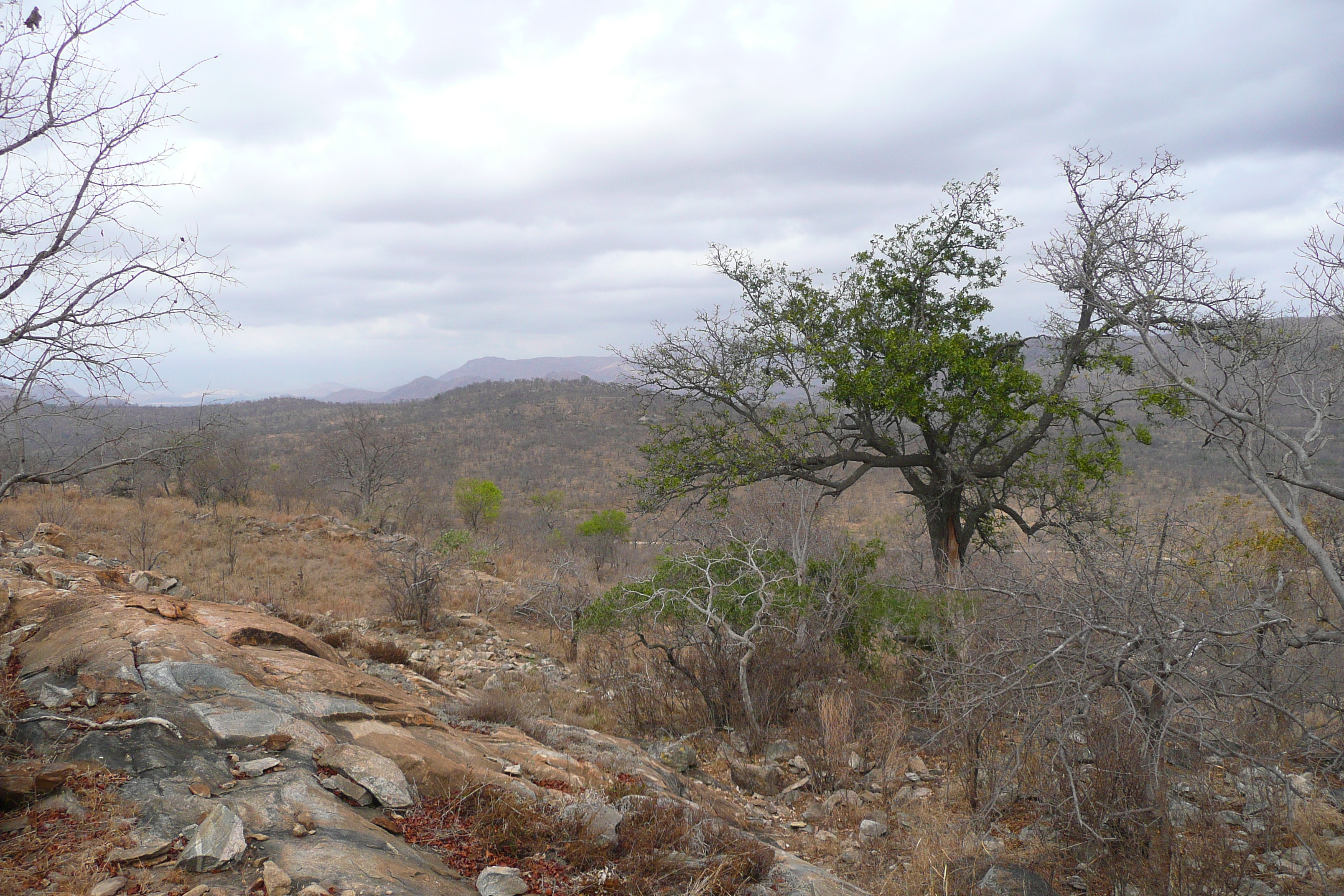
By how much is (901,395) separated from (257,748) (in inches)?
330

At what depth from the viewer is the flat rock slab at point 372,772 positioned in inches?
152

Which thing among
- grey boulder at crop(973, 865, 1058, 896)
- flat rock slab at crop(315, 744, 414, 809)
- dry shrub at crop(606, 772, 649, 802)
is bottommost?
grey boulder at crop(973, 865, 1058, 896)

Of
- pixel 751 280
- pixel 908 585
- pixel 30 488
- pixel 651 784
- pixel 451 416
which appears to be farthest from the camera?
pixel 451 416

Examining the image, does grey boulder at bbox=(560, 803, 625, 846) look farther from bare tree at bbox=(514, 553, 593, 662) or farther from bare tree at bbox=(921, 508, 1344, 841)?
bare tree at bbox=(514, 553, 593, 662)

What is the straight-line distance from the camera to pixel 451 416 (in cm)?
6462

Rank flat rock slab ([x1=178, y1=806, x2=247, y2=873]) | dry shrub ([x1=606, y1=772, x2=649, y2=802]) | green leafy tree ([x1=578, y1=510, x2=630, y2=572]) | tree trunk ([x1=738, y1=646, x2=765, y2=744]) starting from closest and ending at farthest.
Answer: flat rock slab ([x1=178, y1=806, x2=247, y2=873])
dry shrub ([x1=606, y1=772, x2=649, y2=802])
tree trunk ([x1=738, y1=646, x2=765, y2=744])
green leafy tree ([x1=578, y1=510, x2=630, y2=572])

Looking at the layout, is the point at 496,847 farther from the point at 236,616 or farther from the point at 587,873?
the point at 236,616

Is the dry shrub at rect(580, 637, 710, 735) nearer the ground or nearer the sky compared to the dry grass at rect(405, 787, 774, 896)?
nearer the ground

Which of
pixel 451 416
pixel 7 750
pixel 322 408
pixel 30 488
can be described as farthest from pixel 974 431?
pixel 322 408

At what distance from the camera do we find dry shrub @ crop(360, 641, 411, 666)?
7641mm

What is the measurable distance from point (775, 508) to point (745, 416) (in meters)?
1.55

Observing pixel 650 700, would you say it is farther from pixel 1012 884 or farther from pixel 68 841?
pixel 68 841

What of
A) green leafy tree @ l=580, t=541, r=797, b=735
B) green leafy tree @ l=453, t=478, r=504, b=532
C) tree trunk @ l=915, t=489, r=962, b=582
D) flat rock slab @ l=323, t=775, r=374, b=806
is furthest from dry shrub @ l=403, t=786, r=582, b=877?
green leafy tree @ l=453, t=478, r=504, b=532

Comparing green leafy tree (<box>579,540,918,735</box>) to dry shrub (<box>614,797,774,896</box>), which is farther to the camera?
green leafy tree (<box>579,540,918,735</box>)
